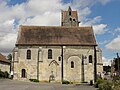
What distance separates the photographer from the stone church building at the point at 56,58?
48469 mm

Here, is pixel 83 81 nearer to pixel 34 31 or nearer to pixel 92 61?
pixel 92 61

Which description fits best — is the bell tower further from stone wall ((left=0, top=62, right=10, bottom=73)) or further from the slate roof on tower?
the slate roof on tower

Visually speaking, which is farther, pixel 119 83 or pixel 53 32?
pixel 53 32

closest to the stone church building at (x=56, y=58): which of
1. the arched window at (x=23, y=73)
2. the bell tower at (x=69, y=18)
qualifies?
the arched window at (x=23, y=73)

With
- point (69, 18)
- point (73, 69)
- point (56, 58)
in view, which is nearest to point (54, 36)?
point (56, 58)

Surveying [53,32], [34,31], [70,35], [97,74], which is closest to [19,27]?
[34,31]

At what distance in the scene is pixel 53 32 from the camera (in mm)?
51312

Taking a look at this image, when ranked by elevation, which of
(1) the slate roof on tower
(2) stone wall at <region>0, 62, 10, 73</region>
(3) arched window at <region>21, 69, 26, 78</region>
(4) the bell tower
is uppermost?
(4) the bell tower

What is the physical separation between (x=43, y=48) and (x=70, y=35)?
6184 millimetres

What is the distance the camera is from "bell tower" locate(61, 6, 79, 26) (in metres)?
77.6

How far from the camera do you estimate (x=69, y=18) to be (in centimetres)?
7756

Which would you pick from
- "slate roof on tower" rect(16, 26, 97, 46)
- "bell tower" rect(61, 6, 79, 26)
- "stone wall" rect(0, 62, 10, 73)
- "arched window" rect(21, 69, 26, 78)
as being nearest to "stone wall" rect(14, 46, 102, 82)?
"arched window" rect(21, 69, 26, 78)

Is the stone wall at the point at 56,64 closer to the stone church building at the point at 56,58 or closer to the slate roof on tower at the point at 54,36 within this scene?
the stone church building at the point at 56,58

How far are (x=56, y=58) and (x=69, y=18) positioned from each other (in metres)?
30.6
